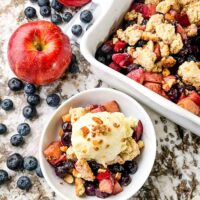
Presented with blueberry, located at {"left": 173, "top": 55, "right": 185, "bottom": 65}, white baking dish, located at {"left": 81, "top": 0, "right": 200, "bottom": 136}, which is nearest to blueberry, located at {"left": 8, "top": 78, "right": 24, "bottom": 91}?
white baking dish, located at {"left": 81, "top": 0, "right": 200, "bottom": 136}

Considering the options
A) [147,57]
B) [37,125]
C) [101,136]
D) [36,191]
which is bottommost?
[36,191]

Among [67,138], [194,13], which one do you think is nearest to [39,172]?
[67,138]

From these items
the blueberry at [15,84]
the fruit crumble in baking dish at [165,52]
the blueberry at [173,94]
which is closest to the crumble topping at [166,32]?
the fruit crumble in baking dish at [165,52]

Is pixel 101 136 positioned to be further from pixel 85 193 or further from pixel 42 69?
pixel 42 69

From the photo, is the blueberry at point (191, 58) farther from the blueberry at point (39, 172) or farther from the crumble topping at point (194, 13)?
the blueberry at point (39, 172)

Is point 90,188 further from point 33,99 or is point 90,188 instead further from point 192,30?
point 192,30

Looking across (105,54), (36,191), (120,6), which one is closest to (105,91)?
(105,54)
